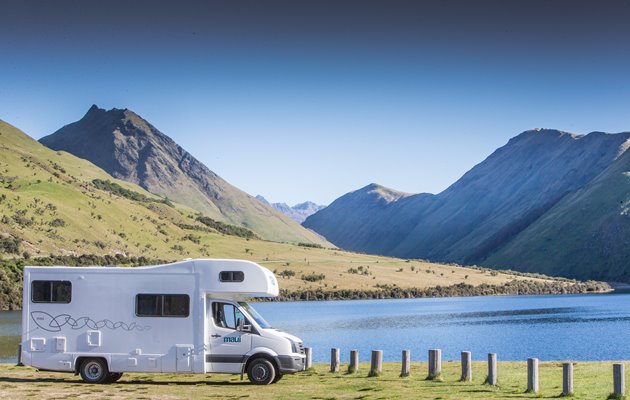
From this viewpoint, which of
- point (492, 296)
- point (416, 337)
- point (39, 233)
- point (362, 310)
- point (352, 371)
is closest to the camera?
point (352, 371)

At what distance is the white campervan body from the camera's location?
33938 mm

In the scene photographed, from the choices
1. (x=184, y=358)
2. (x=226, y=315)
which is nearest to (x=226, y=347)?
(x=226, y=315)

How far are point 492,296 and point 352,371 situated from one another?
480 feet

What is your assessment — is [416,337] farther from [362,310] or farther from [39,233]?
[39,233]

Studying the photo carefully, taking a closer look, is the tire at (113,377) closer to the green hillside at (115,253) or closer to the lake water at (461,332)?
the lake water at (461,332)

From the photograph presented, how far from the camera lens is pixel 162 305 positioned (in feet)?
112

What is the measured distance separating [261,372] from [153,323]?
4.63 metres

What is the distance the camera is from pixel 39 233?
159 metres

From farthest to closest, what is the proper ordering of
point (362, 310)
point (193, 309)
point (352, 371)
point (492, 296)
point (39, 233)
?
point (492, 296) → point (39, 233) → point (362, 310) → point (352, 371) → point (193, 309)

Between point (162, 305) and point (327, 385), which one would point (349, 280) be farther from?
point (162, 305)

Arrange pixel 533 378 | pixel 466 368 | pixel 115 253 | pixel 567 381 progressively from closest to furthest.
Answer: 1. pixel 567 381
2. pixel 533 378
3. pixel 466 368
4. pixel 115 253

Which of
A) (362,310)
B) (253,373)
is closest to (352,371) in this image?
(253,373)

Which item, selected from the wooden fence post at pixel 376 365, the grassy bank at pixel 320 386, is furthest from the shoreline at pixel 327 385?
the wooden fence post at pixel 376 365

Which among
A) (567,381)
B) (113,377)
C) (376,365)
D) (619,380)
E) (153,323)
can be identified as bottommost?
(113,377)
